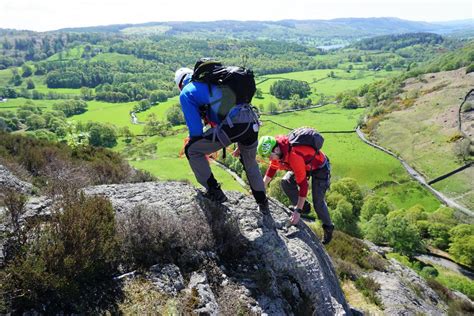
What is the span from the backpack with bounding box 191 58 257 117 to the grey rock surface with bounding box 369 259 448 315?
957 cm

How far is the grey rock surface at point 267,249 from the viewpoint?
309 inches

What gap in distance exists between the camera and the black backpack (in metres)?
7.91

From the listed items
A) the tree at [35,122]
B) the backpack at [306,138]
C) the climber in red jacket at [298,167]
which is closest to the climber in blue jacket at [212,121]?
the climber in red jacket at [298,167]

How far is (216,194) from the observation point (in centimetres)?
926

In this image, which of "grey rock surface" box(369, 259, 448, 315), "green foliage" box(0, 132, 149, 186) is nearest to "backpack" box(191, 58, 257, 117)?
"green foliage" box(0, 132, 149, 186)

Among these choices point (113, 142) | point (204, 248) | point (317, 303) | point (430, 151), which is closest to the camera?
point (204, 248)

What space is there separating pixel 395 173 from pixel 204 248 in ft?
311

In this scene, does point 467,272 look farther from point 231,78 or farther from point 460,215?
point 231,78

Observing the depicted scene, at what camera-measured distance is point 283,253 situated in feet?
28.8

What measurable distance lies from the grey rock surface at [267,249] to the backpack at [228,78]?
2.61 metres

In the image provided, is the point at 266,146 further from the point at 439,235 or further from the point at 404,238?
the point at 439,235

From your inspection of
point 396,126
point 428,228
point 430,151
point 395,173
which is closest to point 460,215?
point 428,228

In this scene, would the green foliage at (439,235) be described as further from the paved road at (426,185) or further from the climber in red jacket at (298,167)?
the climber in red jacket at (298,167)

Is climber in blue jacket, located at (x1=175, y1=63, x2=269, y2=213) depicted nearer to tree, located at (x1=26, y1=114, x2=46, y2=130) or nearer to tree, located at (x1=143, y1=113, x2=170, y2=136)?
tree, located at (x1=143, y1=113, x2=170, y2=136)
